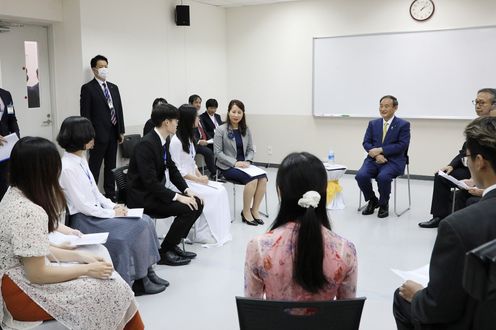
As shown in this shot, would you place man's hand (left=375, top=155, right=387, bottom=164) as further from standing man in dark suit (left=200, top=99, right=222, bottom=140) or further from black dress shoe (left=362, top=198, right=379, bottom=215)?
standing man in dark suit (left=200, top=99, right=222, bottom=140)

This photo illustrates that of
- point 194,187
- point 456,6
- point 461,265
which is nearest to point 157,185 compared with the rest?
point 194,187

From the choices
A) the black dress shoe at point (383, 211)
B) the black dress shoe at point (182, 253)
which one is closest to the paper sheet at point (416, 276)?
the black dress shoe at point (182, 253)

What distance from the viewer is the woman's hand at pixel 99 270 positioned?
2.08 metres

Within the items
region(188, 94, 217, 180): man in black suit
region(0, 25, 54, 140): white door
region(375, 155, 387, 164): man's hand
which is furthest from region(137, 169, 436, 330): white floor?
region(0, 25, 54, 140): white door

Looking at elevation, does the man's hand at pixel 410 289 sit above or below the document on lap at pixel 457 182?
below

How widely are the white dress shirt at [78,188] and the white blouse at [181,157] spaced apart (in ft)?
4.05

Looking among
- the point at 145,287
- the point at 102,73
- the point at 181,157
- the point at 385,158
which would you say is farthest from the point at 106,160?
the point at 385,158

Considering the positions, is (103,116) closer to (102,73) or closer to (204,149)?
(102,73)

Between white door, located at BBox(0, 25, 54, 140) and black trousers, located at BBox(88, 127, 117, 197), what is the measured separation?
0.70m

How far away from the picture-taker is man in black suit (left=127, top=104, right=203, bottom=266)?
3.52 metres

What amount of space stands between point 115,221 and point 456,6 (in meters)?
5.32

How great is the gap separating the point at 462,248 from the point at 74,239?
184 centimetres

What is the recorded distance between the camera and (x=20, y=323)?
1.93 metres

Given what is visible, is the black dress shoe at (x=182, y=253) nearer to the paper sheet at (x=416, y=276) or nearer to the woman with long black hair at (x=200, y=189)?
the woman with long black hair at (x=200, y=189)
